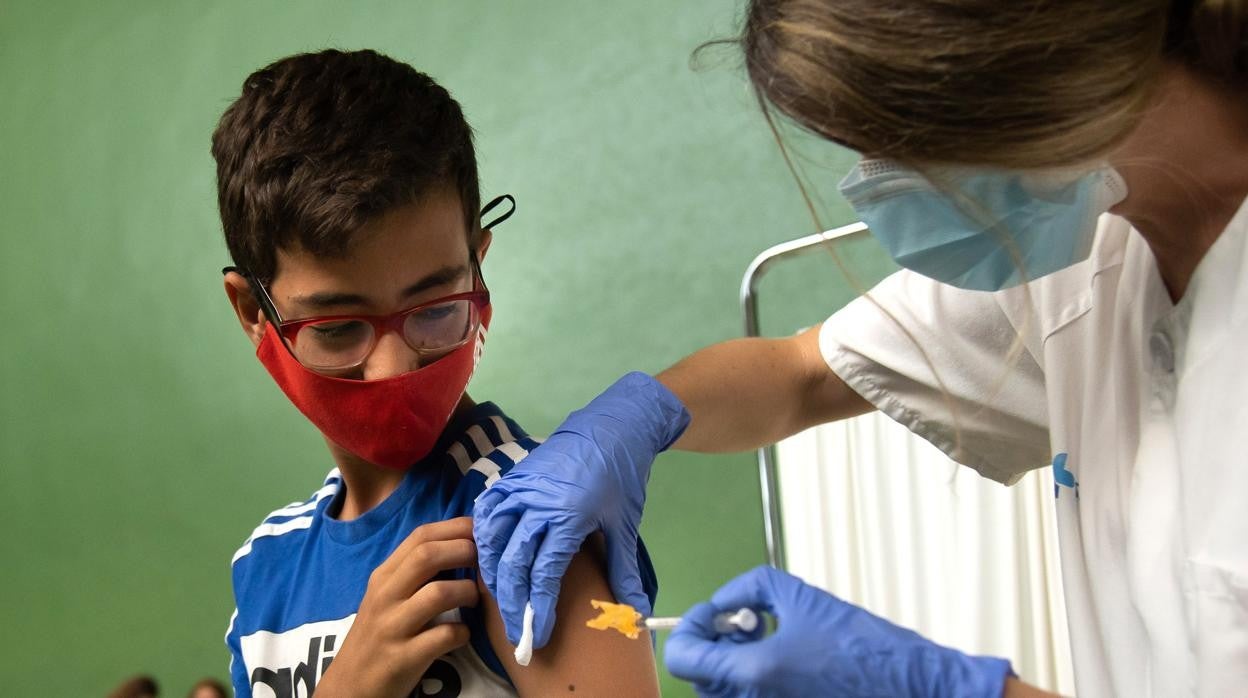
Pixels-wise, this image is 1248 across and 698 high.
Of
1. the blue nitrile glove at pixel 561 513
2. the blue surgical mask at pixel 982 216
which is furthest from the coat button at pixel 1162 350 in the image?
the blue nitrile glove at pixel 561 513

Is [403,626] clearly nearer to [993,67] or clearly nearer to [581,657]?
[581,657]

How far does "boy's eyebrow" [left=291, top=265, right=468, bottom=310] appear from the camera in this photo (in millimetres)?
1207

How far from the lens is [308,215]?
48.2 inches

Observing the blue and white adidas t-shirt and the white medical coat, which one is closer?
the white medical coat

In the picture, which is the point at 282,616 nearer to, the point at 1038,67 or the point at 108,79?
the point at 1038,67

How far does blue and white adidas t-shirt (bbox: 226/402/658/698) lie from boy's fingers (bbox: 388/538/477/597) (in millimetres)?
61

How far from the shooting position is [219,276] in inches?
141

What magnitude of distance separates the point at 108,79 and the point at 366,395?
3.02 metres

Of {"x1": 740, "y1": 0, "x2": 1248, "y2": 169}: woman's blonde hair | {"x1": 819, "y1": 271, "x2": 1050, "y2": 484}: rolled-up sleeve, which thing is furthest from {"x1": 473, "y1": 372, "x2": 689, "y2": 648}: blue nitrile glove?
{"x1": 740, "y1": 0, "x2": 1248, "y2": 169}: woman's blonde hair

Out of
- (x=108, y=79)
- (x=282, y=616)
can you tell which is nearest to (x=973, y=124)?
Answer: (x=282, y=616)

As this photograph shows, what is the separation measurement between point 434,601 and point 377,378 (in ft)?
0.80

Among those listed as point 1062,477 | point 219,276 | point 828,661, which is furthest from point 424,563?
point 219,276

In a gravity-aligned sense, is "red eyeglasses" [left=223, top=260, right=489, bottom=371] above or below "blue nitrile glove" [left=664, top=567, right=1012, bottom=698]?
above

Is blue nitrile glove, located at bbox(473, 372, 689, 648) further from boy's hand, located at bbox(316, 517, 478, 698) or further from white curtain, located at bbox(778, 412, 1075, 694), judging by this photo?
white curtain, located at bbox(778, 412, 1075, 694)
